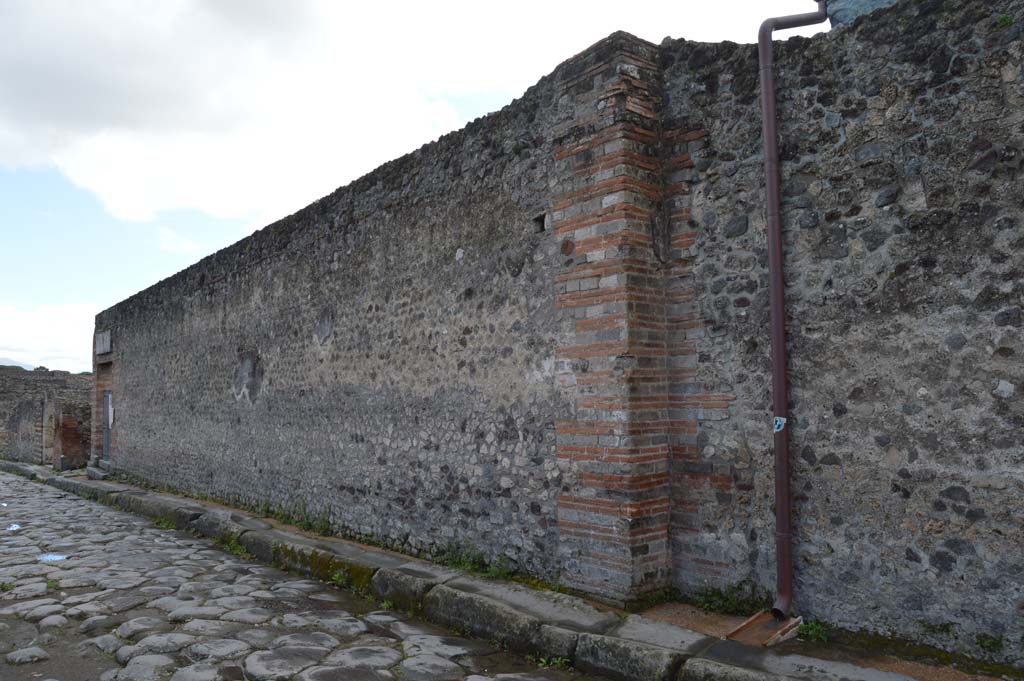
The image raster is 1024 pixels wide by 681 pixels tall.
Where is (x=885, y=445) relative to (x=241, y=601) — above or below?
above

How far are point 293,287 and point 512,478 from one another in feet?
13.9

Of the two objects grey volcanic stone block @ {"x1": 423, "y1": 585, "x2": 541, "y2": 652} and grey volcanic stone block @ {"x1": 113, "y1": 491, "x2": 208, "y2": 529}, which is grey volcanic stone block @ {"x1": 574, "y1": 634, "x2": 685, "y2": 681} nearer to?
grey volcanic stone block @ {"x1": 423, "y1": 585, "x2": 541, "y2": 652}

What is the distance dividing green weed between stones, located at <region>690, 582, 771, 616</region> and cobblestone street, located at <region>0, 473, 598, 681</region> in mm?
933

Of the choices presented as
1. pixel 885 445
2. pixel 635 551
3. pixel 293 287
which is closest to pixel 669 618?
pixel 635 551

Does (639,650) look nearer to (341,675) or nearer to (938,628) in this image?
(938,628)

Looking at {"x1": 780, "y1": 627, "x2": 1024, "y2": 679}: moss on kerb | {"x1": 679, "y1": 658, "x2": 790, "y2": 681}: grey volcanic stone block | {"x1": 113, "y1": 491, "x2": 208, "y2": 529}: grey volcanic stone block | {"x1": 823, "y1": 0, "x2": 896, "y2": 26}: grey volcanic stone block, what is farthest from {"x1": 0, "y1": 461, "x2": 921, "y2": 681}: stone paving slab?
{"x1": 823, "y1": 0, "x2": 896, "y2": 26}: grey volcanic stone block

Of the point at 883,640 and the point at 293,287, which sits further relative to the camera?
the point at 293,287

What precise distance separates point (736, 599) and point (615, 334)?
1628mm

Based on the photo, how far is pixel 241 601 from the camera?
5004 millimetres

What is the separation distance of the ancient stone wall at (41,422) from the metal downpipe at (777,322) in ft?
54.3

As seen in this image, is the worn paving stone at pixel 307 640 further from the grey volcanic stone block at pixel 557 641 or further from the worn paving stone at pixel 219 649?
the grey volcanic stone block at pixel 557 641

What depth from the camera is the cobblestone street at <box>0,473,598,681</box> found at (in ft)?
12.1

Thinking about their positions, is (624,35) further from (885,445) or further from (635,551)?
(635,551)

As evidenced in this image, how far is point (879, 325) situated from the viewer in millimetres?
3561
